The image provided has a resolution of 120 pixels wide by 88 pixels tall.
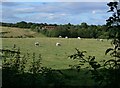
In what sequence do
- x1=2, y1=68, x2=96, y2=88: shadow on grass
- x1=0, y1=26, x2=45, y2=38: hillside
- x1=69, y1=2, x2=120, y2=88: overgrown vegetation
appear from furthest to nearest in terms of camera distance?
x1=0, y1=26, x2=45, y2=38: hillside → x1=2, y1=68, x2=96, y2=88: shadow on grass → x1=69, y1=2, x2=120, y2=88: overgrown vegetation

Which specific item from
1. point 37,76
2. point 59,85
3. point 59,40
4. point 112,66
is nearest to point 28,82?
point 37,76

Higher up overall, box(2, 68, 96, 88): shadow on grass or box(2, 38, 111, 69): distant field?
box(2, 68, 96, 88): shadow on grass

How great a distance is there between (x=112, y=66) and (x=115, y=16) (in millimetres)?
440

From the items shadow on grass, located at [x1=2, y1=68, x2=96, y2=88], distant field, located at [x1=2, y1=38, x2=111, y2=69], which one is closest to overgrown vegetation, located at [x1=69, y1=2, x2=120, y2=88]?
distant field, located at [x1=2, y1=38, x2=111, y2=69]

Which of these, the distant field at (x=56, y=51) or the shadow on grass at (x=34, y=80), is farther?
the distant field at (x=56, y=51)

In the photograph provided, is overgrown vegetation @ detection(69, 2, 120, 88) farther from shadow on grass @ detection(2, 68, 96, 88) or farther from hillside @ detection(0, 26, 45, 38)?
hillside @ detection(0, 26, 45, 38)

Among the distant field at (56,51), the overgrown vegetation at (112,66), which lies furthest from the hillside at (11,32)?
the overgrown vegetation at (112,66)

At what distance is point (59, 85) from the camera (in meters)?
3.61

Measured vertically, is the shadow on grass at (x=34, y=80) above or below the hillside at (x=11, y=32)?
below

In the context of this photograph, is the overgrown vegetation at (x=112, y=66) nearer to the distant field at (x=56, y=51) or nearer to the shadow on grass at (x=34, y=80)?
the distant field at (x=56, y=51)

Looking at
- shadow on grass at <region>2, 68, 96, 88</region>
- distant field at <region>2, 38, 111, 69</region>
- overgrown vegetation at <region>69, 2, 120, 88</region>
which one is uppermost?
overgrown vegetation at <region>69, 2, 120, 88</region>

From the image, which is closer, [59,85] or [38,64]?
[59,85]

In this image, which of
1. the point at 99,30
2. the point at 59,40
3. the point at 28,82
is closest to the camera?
the point at 99,30

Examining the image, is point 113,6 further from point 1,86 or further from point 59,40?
point 59,40
